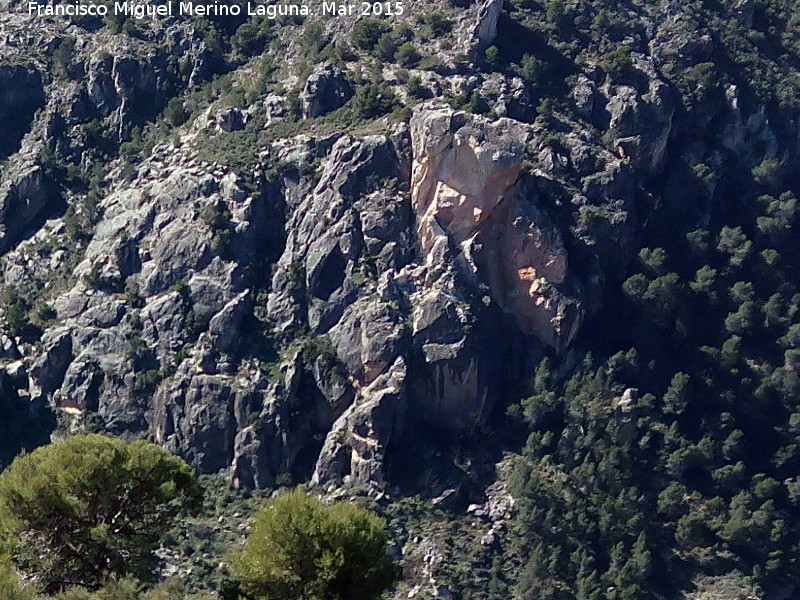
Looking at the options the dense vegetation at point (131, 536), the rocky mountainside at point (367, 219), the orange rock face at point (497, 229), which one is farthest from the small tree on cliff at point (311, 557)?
the orange rock face at point (497, 229)

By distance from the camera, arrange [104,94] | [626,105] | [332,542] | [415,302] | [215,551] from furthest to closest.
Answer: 1. [104,94]
2. [626,105]
3. [415,302]
4. [215,551]
5. [332,542]

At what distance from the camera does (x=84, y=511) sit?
39.0 m

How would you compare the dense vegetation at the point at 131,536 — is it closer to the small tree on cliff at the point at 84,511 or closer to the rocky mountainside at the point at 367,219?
the small tree on cliff at the point at 84,511

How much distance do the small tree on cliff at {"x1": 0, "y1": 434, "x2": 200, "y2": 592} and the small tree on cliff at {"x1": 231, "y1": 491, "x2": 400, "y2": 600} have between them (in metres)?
3.33

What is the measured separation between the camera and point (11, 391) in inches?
3027

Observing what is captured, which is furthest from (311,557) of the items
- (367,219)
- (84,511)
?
(367,219)

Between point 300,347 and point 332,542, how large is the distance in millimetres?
36034

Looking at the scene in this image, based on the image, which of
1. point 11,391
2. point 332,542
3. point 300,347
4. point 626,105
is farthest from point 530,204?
point 332,542

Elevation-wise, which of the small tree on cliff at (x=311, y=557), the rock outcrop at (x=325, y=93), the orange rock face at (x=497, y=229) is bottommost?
the small tree on cliff at (x=311, y=557)

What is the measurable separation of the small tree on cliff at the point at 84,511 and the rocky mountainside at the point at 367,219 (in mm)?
30036

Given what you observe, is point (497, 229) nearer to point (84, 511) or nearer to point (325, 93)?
point (325, 93)

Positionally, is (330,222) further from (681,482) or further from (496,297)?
(681,482)

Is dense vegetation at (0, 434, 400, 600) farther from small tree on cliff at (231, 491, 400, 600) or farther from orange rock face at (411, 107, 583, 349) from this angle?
orange rock face at (411, 107, 583, 349)

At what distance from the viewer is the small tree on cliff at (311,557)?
3791 centimetres
